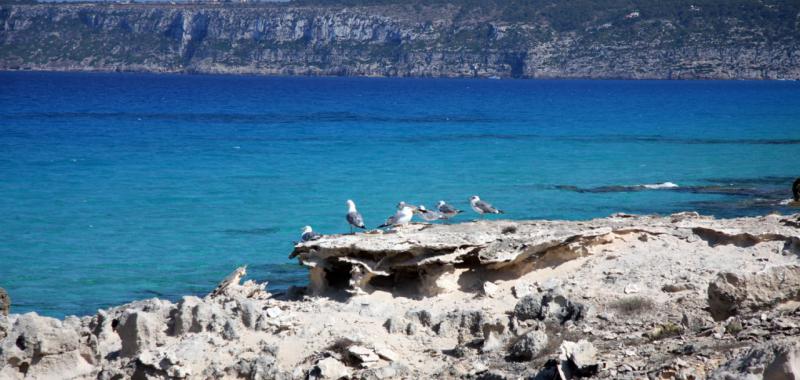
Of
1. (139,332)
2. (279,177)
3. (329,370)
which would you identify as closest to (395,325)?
(329,370)

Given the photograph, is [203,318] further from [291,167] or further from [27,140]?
[27,140]

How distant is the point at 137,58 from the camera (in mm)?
184500

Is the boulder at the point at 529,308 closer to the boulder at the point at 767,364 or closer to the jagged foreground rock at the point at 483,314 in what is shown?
the jagged foreground rock at the point at 483,314

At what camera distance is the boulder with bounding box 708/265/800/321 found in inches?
375

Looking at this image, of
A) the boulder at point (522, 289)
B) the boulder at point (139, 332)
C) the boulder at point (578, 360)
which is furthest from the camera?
the boulder at point (522, 289)

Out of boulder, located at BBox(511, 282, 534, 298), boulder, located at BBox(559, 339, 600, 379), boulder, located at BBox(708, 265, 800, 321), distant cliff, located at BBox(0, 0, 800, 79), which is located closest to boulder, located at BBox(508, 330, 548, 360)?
boulder, located at BBox(559, 339, 600, 379)

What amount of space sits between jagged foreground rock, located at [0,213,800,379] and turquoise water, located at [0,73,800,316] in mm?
4766

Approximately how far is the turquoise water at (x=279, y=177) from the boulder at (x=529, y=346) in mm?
7745

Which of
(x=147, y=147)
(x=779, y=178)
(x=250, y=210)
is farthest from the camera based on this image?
(x=147, y=147)

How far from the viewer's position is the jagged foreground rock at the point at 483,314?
8.80m

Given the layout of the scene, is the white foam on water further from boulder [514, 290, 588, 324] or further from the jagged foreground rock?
boulder [514, 290, 588, 324]

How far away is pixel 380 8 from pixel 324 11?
10.3 m

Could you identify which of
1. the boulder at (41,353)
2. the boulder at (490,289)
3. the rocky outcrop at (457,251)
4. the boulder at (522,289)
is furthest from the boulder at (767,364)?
the boulder at (41,353)

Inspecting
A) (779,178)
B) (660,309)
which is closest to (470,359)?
(660,309)
